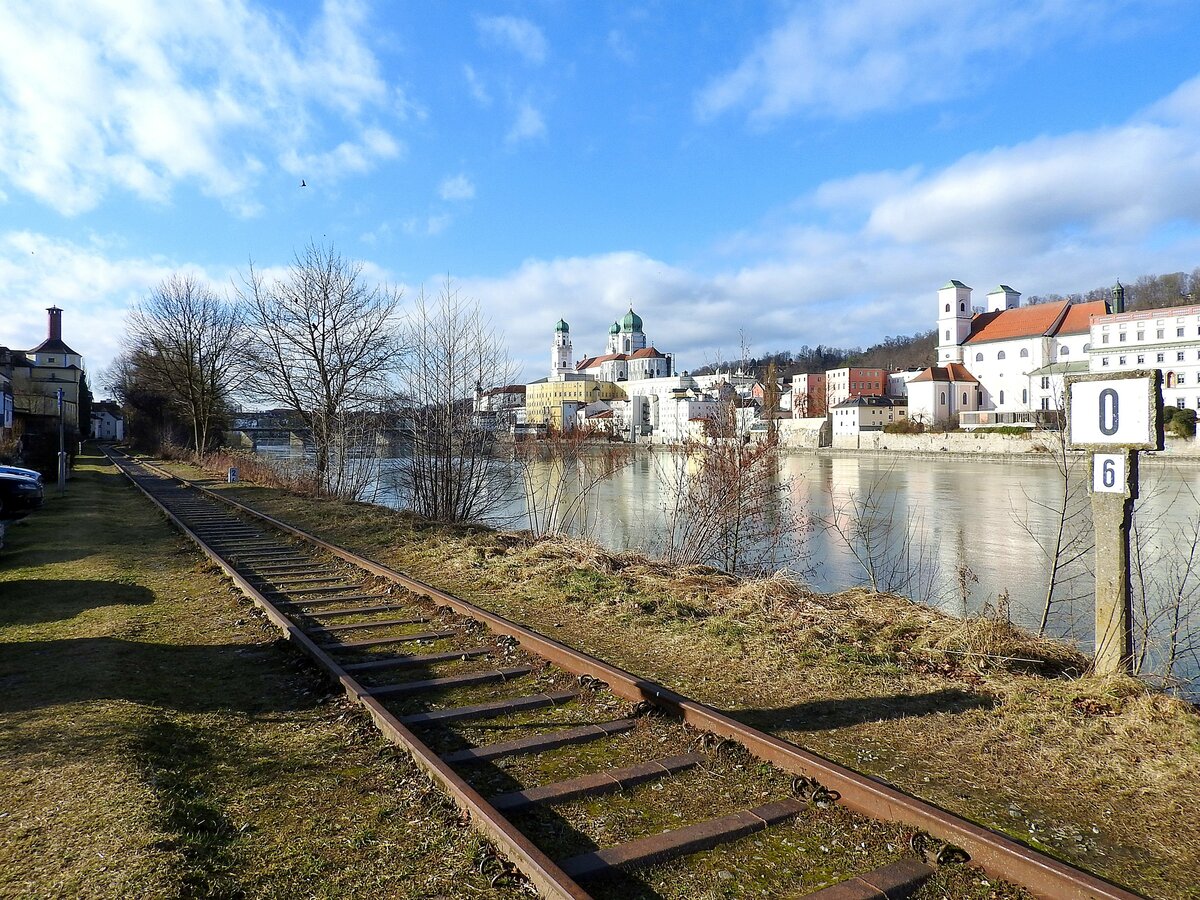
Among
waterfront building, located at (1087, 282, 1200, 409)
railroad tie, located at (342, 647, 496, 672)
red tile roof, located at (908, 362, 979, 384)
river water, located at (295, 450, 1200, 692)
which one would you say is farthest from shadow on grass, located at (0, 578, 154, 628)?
red tile roof, located at (908, 362, 979, 384)

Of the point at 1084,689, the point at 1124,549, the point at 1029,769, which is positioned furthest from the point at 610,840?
the point at 1124,549

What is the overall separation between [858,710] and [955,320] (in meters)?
114

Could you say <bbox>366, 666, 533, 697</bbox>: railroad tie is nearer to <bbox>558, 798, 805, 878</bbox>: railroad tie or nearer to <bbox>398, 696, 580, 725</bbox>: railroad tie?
<bbox>398, 696, 580, 725</bbox>: railroad tie

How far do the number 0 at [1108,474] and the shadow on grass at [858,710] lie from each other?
5.44ft

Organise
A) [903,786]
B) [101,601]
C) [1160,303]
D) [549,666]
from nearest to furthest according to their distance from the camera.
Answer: [903,786]
[549,666]
[101,601]
[1160,303]

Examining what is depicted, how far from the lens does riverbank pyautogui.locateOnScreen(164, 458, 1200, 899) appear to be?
3.53 meters

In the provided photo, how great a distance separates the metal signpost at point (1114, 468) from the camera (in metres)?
4.93

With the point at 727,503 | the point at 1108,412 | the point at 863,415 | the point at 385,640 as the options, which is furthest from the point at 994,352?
the point at 385,640

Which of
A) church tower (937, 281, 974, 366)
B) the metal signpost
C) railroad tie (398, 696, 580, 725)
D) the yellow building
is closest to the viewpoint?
railroad tie (398, 696, 580, 725)

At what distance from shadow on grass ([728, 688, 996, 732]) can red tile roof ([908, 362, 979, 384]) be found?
328 ft

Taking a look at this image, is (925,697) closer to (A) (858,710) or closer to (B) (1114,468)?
(A) (858,710)

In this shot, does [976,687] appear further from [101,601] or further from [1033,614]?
[101,601]

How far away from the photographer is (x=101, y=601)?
8.20 m

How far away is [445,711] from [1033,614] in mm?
10072
